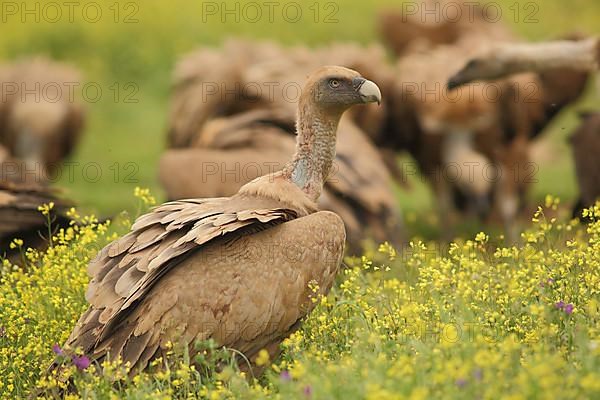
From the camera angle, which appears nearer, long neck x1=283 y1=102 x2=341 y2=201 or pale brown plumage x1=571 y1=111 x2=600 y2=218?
long neck x1=283 y1=102 x2=341 y2=201

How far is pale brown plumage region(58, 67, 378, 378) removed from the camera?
553 centimetres

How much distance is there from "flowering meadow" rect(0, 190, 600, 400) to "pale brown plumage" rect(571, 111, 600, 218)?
11.8ft

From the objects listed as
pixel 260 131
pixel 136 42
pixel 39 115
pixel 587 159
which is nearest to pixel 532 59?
pixel 587 159

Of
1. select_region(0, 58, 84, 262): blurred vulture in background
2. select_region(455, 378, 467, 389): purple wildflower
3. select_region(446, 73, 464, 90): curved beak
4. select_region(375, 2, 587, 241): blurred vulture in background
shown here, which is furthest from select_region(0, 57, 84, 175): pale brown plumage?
select_region(455, 378, 467, 389): purple wildflower

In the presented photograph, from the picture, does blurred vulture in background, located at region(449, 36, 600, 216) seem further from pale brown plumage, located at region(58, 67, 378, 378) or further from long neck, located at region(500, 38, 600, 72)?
pale brown plumage, located at region(58, 67, 378, 378)

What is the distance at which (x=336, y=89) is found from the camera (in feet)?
21.5

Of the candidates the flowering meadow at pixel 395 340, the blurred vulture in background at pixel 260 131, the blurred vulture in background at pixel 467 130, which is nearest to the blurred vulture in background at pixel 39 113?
the blurred vulture in background at pixel 260 131

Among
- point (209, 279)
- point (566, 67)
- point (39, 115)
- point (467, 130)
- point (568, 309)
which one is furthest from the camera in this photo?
point (39, 115)

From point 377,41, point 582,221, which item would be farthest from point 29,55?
point 582,221

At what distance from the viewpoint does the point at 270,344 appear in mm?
5762

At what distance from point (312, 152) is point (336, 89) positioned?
0.36 meters

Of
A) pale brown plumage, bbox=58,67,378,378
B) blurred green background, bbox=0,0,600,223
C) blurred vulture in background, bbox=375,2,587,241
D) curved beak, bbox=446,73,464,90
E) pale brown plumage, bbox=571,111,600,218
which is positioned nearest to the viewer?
pale brown plumage, bbox=58,67,378,378

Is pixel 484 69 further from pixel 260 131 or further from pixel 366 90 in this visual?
pixel 366 90

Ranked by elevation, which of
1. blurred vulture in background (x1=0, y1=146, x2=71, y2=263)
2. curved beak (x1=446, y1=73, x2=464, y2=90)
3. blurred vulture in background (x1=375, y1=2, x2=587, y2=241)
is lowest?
blurred vulture in background (x1=375, y1=2, x2=587, y2=241)
